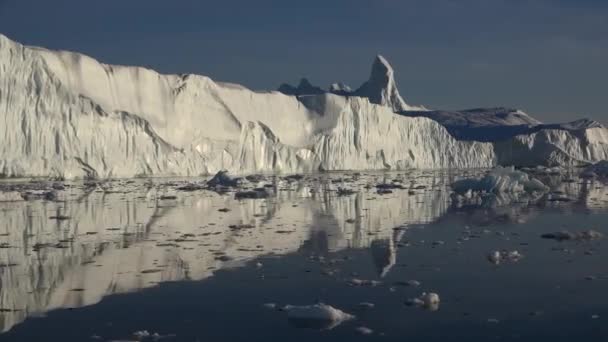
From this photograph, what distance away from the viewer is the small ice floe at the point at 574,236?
8.47 m

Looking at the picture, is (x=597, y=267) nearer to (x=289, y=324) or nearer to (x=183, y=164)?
(x=289, y=324)

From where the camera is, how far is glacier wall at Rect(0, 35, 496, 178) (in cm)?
2222

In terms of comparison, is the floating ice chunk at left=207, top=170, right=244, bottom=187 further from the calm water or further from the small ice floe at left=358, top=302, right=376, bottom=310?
the small ice floe at left=358, top=302, right=376, bottom=310

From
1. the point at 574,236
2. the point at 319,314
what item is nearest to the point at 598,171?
the point at 574,236

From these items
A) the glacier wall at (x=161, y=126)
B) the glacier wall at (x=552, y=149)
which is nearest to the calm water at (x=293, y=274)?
the glacier wall at (x=161, y=126)

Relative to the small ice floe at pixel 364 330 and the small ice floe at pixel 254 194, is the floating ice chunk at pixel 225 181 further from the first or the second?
the small ice floe at pixel 364 330

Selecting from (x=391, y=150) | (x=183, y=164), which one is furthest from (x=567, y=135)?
(x=183, y=164)

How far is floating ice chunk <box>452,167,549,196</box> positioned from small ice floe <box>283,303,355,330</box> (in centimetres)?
1245

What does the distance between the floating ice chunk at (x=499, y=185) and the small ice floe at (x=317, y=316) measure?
1245 centimetres

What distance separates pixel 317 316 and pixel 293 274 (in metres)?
1.68

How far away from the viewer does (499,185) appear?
667 inches

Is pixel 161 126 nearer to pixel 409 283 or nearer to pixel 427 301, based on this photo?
pixel 409 283

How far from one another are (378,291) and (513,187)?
1241 cm

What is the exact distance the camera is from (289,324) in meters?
4.70
